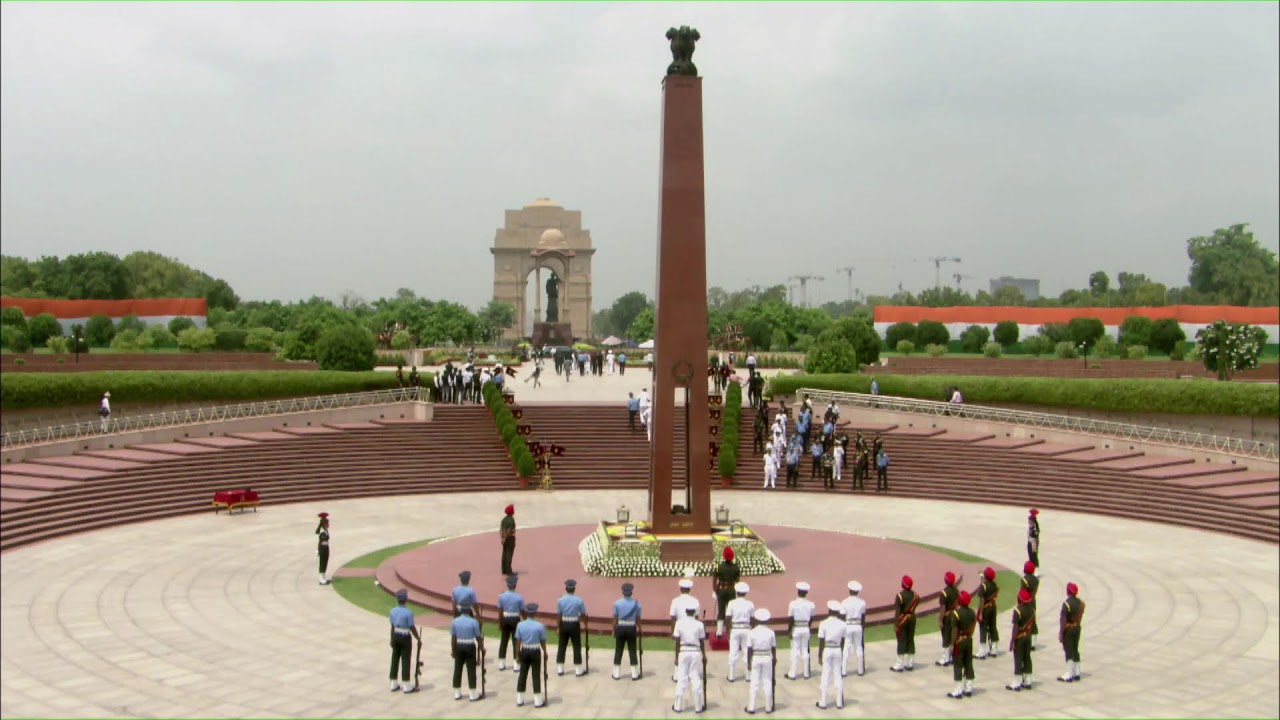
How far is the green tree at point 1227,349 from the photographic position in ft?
135

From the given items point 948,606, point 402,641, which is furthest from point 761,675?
point 402,641

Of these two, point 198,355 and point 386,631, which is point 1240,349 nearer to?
point 386,631

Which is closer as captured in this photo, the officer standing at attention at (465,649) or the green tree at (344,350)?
the officer standing at attention at (465,649)

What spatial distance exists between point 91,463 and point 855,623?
21.3 m

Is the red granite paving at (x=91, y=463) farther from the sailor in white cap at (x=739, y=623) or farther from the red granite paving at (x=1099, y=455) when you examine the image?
the red granite paving at (x=1099, y=455)

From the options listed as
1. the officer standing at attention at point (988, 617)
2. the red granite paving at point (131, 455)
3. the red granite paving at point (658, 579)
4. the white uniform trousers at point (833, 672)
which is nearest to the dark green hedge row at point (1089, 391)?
the red granite paving at point (658, 579)

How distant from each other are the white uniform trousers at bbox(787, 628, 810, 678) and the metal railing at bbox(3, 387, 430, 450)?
879 inches

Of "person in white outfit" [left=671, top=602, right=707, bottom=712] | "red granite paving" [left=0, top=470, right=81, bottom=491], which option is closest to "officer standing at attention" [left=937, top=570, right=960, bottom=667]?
"person in white outfit" [left=671, top=602, right=707, bottom=712]

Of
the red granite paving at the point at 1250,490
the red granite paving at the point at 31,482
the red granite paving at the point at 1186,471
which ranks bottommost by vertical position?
the red granite paving at the point at 1250,490

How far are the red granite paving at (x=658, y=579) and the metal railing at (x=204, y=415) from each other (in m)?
13.7

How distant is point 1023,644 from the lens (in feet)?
42.3

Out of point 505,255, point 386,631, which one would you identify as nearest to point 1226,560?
point 386,631

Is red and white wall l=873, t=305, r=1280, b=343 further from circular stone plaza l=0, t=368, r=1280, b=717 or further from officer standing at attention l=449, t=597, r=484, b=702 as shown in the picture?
officer standing at attention l=449, t=597, r=484, b=702

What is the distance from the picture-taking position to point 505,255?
124m
